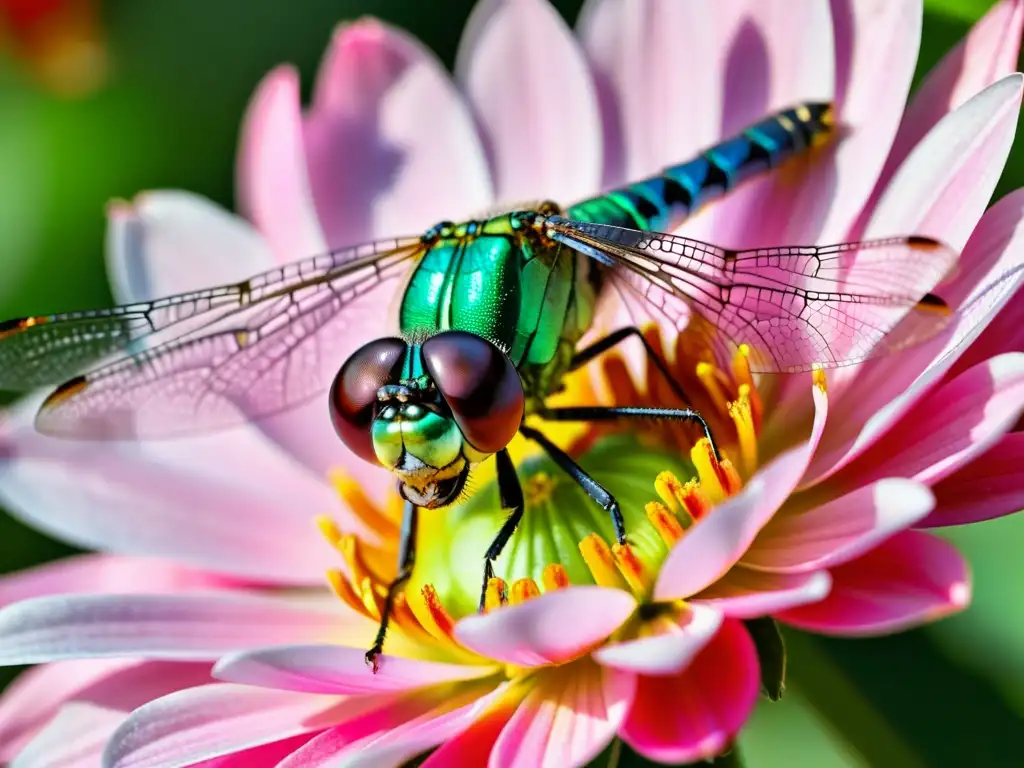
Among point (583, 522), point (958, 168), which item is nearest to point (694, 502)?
point (583, 522)

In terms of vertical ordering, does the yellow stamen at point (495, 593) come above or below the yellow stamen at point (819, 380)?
above

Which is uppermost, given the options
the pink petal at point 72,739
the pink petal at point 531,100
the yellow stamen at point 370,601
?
the pink petal at point 531,100

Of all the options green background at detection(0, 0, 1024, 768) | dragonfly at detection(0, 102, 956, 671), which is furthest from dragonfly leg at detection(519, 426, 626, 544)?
green background at detection(0, 0, 1024, 768)

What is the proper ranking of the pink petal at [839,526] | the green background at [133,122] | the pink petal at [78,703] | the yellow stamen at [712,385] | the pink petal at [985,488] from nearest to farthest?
1. the pink petal at [839,526]
2. the pink petal at [985,488]
3. the pink petal at [78,703]
4. the yellow stamen at [712,385]
5. the green background at [133,122]

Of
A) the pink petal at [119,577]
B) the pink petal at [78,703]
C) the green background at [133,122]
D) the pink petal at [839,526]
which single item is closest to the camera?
the pink petal at [839,526]

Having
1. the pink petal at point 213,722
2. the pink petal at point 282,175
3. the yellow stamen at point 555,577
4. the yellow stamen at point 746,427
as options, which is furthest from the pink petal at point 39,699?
the yellow stamen at point 746,427

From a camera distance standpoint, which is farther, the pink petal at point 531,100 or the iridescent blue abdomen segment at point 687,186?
the pink petal at point 531,100

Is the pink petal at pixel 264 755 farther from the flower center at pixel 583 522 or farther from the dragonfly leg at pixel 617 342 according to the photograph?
the dragonfly leg at pixel 617 342
